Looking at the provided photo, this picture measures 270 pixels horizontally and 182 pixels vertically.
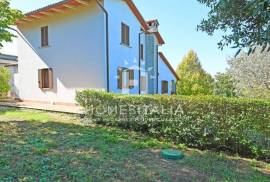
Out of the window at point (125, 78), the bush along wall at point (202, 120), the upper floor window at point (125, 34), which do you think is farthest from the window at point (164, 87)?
the bush along wall at point (202, 120)

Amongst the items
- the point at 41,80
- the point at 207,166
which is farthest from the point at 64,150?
the point at 41,80

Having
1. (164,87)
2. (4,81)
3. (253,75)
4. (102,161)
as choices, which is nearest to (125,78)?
(253,75)

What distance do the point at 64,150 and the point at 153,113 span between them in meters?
3.10

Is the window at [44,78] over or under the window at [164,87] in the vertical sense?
over

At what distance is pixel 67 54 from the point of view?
14.1 m

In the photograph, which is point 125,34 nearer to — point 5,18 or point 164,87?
point 5,18

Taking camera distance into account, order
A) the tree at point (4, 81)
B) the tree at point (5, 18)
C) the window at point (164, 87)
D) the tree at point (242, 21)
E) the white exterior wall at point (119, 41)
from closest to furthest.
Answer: the tree at point (242, 21), the tree at point (5, 18), the white exterior wall at point (119, 41), the tree at point (4, 81), the window at point (164, 87)

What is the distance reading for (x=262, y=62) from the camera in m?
10.8

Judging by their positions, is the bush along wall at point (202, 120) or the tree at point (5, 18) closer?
the bush along wall at point (202, 120)

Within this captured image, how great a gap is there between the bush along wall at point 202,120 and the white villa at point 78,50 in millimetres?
5142

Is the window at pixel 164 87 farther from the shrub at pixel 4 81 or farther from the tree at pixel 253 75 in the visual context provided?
the shrub at pixel 4 81

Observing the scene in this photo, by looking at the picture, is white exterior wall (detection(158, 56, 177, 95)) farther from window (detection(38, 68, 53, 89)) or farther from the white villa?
window (detection(38, 68, 53, 89))

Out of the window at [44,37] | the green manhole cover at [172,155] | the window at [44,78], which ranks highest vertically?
the window at [44,37]

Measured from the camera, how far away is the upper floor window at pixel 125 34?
589 inches
